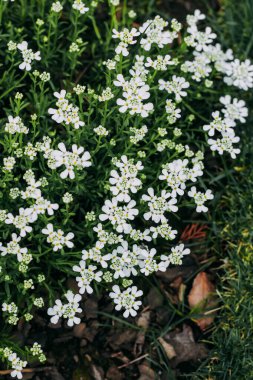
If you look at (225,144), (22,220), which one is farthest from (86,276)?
(225,144)

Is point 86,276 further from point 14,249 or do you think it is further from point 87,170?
point 87,170

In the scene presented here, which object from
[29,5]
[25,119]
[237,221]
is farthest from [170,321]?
[29,5]

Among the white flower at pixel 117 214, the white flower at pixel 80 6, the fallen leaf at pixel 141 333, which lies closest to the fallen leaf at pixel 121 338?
the fallen leaf at pixel 141 333

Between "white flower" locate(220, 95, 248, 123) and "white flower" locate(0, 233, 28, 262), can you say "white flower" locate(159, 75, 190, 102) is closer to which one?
"white flower" locate(220, 95, 248, 123)

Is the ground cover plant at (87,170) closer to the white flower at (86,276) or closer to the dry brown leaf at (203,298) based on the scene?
the white flower at (86,276)

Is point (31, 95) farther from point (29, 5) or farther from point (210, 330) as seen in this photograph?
point (210, 330)
